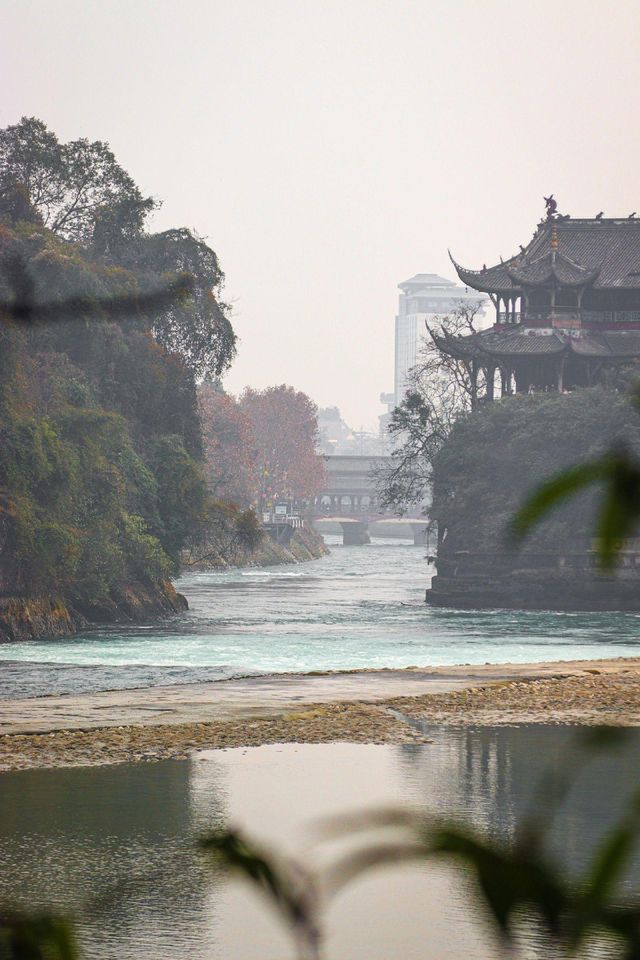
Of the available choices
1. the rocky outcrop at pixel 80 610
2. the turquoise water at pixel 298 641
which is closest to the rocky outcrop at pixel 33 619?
the rocky outcrop at pixel 80 610

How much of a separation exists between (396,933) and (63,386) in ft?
131

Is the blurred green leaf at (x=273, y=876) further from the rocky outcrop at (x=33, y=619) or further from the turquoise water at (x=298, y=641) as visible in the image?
the rocky outcrop at (x=33, y=619)

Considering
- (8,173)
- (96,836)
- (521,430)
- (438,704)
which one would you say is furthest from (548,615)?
(96,836)

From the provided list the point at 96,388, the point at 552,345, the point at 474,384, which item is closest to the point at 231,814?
the point at 96,388

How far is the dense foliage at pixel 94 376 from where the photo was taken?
146ft

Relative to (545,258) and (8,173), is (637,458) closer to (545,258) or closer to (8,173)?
(8,173)

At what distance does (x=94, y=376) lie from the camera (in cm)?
5425

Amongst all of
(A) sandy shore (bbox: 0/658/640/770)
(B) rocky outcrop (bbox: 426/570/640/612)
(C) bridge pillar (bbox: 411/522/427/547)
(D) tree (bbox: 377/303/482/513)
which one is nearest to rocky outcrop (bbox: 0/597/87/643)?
(A) sandy shore (bbox: 0/658/640/770)

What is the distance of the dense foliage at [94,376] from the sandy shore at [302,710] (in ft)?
47.9

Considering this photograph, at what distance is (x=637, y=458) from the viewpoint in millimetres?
1363

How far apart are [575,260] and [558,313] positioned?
4.63 meters

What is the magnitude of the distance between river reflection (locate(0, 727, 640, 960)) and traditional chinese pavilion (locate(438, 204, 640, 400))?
155 ft

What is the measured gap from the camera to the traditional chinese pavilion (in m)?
70.7

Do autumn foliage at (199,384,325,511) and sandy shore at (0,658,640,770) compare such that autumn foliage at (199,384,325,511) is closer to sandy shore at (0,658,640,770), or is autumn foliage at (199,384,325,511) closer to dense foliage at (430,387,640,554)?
dense foliage at (430,387,640,554)
